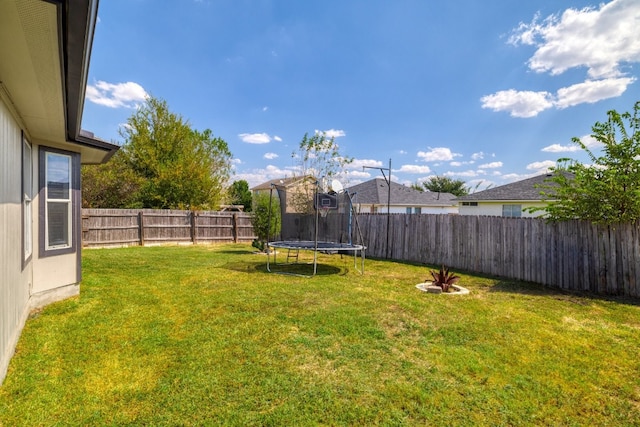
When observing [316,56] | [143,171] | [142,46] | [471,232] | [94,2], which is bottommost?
[471,232]

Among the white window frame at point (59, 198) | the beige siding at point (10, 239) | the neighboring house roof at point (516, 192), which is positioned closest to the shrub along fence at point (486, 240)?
the white window frame at point (59, 198)

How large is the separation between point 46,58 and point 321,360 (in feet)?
10.5

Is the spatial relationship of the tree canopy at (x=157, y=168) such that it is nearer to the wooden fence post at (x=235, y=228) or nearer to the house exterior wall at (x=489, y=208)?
the wooden fence post at (x=235, y=228)

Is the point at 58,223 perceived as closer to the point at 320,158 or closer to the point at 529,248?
the point at 529,248

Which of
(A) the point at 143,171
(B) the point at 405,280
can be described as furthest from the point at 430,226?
(A) the point at 143,171

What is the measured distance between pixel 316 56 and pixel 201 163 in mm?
9270

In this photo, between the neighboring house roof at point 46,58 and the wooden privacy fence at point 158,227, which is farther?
the wooden privacy fence at point 158,227

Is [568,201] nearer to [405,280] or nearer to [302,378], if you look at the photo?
[405,280]

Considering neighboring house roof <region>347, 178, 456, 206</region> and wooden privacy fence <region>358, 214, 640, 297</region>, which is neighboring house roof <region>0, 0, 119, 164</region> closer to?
wooden privacy fence <region>358, 214, 640, 297</region>

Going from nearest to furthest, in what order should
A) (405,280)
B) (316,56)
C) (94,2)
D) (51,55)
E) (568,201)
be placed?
(94,2), (51,55), (568,201), (405,280), (316,56)

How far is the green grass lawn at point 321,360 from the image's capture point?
2289 mm

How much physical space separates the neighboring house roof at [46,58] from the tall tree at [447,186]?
4069 cm

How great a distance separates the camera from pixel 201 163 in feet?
62.5

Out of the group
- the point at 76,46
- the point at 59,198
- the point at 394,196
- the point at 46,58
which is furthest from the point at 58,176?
the point at 394,196
